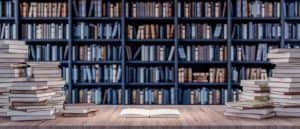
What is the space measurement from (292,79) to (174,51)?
13.1 ft

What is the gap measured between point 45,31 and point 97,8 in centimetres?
73

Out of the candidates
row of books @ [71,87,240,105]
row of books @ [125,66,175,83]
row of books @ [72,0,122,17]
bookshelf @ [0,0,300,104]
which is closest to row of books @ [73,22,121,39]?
bookshelf @ [0,0,300,104]

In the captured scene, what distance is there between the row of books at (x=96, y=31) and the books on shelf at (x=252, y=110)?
406 cm

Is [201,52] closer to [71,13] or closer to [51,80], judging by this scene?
[71,13]

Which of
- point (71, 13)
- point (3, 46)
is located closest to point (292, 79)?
point (3, 46)

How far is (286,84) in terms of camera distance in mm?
2760

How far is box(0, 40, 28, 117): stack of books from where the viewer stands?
2.84 m

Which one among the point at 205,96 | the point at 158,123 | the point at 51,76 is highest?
the point at 51,76

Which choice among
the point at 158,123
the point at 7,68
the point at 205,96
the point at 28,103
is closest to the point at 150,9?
the point at 205,96

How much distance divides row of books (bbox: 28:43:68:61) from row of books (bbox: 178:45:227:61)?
151 centimetres

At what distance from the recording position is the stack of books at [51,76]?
290cm

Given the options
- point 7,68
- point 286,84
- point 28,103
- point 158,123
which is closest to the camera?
point 158,123

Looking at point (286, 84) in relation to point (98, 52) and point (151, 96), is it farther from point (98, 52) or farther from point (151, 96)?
point (98, 52)

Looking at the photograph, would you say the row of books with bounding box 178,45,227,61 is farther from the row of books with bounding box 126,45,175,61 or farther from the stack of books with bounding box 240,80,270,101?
the stack of books with bounding box 240,80,270,101
